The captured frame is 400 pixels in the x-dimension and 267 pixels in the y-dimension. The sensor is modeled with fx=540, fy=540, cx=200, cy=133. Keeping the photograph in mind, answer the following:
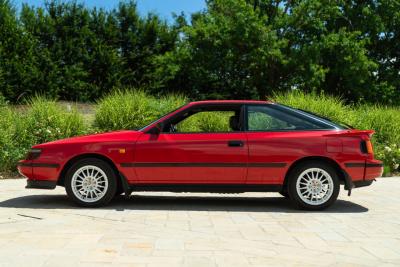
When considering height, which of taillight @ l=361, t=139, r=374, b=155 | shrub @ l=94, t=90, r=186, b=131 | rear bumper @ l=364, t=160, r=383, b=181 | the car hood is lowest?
rear bumper @ l=364, t=160, r=383, b=181

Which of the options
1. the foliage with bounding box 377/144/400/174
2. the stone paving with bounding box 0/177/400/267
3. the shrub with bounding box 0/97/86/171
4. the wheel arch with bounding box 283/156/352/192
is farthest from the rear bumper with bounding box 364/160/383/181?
the shrub with bounding box 0/97/86/171

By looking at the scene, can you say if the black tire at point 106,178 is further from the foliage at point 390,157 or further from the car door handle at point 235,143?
the foliage at point 390,157

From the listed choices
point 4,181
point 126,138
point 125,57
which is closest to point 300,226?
point 126,138

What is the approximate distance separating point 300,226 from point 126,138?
2.62 meters

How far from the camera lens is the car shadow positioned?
757 centimetres

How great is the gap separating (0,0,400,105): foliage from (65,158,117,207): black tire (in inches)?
553

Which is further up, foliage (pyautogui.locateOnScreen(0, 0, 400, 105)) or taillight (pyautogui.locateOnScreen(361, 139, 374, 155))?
foliage (pyautogui.locateOnScreen(0, 0, 400, 105))

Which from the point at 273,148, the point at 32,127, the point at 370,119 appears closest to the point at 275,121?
the point at 273,148

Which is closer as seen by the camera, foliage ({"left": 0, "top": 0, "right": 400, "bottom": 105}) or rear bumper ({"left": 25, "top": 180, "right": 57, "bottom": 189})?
rear bumper ({"left": 25, "top": 180, "right": 57, "bottom": 189})

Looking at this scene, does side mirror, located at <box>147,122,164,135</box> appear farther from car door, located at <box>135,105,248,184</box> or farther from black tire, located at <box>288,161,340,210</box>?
black tire, located at <box>288,161,340,210</box>

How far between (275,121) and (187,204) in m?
1.80

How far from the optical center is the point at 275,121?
749 cm

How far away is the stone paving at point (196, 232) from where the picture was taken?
478 cm

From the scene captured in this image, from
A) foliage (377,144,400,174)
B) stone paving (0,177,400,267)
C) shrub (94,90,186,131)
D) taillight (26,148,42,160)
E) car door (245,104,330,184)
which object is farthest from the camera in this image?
shrub (94,90,186,131)
